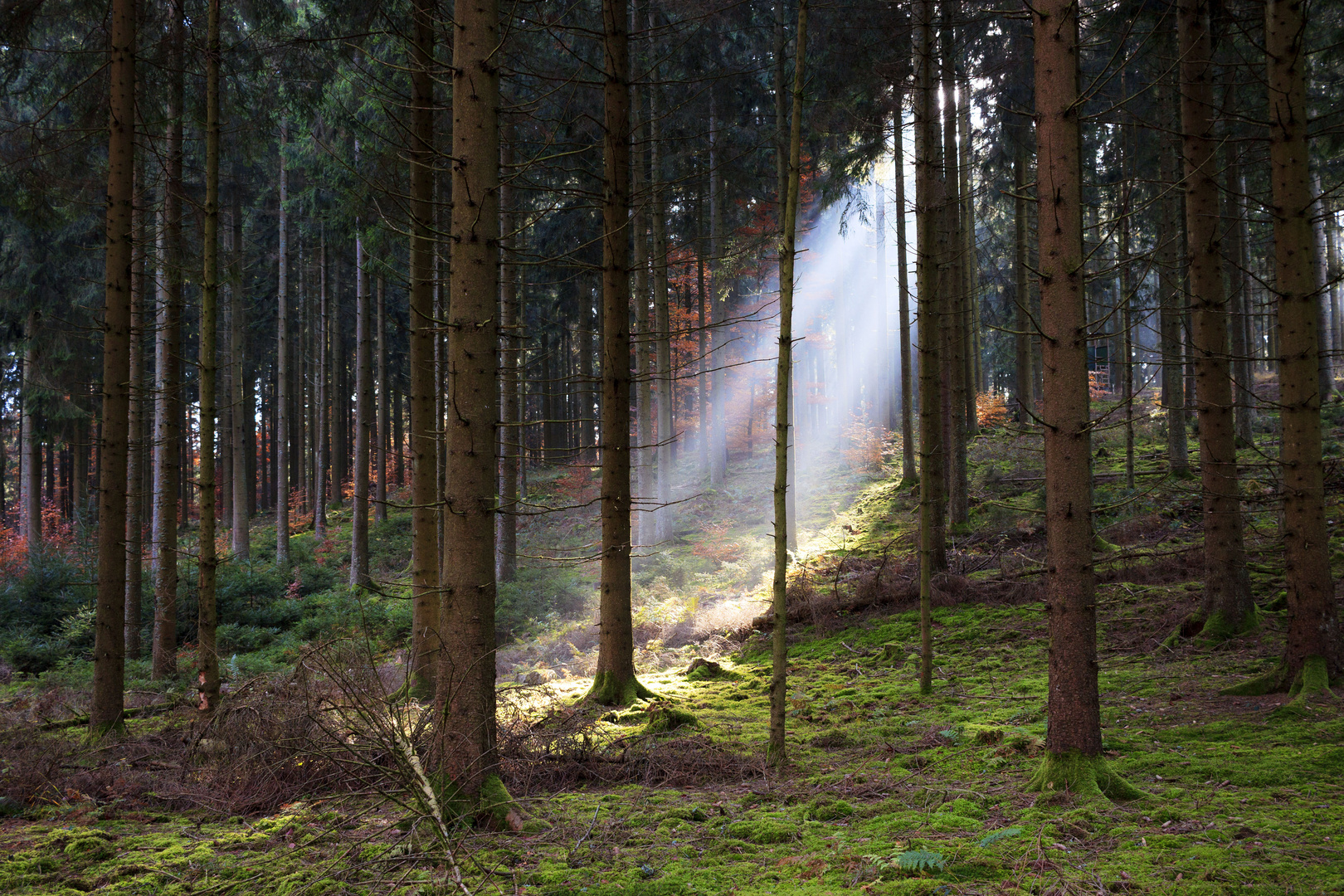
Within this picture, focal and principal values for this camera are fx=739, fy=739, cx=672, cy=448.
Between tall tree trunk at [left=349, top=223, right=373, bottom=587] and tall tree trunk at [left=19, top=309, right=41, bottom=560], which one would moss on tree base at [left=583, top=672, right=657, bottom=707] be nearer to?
tall tree trunk at [left=349, top=223, right=373, bottom=587]

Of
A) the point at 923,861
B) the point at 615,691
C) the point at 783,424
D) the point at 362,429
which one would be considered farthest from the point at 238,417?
the point at 923,861

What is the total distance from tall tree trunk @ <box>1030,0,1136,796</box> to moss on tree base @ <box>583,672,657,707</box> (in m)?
4.31

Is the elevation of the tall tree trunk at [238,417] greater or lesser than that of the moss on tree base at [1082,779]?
greater

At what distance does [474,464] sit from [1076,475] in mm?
3848

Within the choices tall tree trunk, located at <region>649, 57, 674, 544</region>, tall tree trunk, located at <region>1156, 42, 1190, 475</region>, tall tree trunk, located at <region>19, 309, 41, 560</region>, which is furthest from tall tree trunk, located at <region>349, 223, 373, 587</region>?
tall tree trunk, located at <region>1156, 42, 1190, 475</region>

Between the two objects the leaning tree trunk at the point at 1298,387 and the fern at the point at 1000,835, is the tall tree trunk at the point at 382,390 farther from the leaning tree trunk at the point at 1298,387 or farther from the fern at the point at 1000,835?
the leaning tree trunk at the point at 1298,387

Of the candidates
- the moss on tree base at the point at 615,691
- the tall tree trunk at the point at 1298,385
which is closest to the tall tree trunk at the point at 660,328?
the moss on tree base at the point at 615,691

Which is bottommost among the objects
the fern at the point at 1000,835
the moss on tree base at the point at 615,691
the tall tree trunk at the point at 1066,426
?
the moss on tree base at the point at 615,691

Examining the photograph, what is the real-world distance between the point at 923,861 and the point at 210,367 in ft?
24.9

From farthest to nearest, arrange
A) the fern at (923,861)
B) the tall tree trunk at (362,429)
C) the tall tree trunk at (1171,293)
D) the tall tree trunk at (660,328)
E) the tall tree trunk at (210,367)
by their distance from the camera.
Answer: the tall tree trunk at (362,429)
the tall tree trunk at (660,328)
the tall tree trunk at (1171,293)
the tall tree trunk at (210,367)
the fern at (923,861)

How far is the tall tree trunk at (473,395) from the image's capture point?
185 inches

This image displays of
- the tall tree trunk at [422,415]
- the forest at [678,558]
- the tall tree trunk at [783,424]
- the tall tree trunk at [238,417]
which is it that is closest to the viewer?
the forest at [678,558]

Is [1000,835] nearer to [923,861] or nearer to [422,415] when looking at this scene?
[923,861]

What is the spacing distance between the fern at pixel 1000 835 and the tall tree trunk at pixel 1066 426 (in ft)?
2.56
